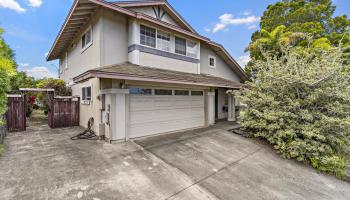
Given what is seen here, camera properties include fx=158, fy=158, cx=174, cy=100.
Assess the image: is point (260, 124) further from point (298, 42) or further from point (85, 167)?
point (298, 42)

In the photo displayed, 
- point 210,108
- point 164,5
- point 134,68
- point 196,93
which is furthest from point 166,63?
point 210,108

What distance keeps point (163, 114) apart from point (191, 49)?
4.74 m

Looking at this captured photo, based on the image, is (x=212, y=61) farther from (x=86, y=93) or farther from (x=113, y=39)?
(x=86, y=93)

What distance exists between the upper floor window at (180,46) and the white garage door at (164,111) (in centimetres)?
248

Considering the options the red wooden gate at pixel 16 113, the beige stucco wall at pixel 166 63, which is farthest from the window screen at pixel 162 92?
the red wooden gate at pixel 16 113

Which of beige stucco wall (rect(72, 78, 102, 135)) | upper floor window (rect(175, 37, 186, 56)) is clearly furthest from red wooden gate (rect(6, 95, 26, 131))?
upper floor window (rect(175, 37, 186, 56))

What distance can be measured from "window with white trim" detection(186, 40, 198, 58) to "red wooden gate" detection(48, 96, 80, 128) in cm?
722

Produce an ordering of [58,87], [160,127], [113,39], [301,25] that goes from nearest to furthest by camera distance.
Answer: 1. [113,39]
2. [160,127]
3. [58,87]
4. [301,25]

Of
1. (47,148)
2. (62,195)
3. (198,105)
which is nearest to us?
(62,195)

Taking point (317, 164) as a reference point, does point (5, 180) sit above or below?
above

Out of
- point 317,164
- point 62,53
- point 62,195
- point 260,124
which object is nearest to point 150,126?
point 62,195

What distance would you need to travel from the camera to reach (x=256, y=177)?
175 inches

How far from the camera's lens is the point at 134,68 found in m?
6.70

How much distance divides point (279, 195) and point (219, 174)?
141cm
